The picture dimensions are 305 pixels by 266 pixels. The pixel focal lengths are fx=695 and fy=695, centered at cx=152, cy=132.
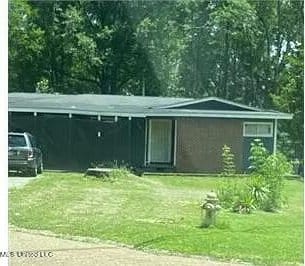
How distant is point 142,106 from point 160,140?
2.08ft

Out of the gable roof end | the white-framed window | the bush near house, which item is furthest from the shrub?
the gable roof end

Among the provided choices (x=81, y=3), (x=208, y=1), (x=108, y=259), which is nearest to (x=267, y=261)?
(x=108, y=259)

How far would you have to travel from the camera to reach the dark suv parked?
470 centimetres

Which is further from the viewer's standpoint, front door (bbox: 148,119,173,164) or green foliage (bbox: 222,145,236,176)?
front door (bbox: 148,119,173,164)

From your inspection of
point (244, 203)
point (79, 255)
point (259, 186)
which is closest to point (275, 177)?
point (259, 186)

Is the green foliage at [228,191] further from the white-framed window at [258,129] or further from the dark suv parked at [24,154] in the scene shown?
the dark suv parked at [24,154]

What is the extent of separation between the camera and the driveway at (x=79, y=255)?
4648 millimetres

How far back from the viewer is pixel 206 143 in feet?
19.0

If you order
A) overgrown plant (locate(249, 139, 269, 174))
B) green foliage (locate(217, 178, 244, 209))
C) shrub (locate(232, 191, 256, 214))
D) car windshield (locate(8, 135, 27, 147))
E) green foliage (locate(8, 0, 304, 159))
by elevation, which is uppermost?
green foliage (locate(8, 0, 304, 159))

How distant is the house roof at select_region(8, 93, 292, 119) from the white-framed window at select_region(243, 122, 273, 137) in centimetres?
8

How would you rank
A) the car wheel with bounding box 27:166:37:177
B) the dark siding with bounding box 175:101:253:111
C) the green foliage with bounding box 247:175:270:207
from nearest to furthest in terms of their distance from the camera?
the car wheel with bounding box 27:166:37:177
the dark siding with bounding box 175:101:253:111
the green foliage with bounding box 247:175:270:207

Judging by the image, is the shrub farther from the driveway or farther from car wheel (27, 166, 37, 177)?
car wheel (27, 166, 37, 177)

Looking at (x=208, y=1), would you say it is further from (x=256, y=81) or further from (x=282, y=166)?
(x=282, y=166)

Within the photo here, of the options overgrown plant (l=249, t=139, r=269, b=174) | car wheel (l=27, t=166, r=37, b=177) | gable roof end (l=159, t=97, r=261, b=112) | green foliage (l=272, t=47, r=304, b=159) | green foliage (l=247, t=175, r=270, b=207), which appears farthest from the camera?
green foliage (l=247, t=175, r=270, b=207)
